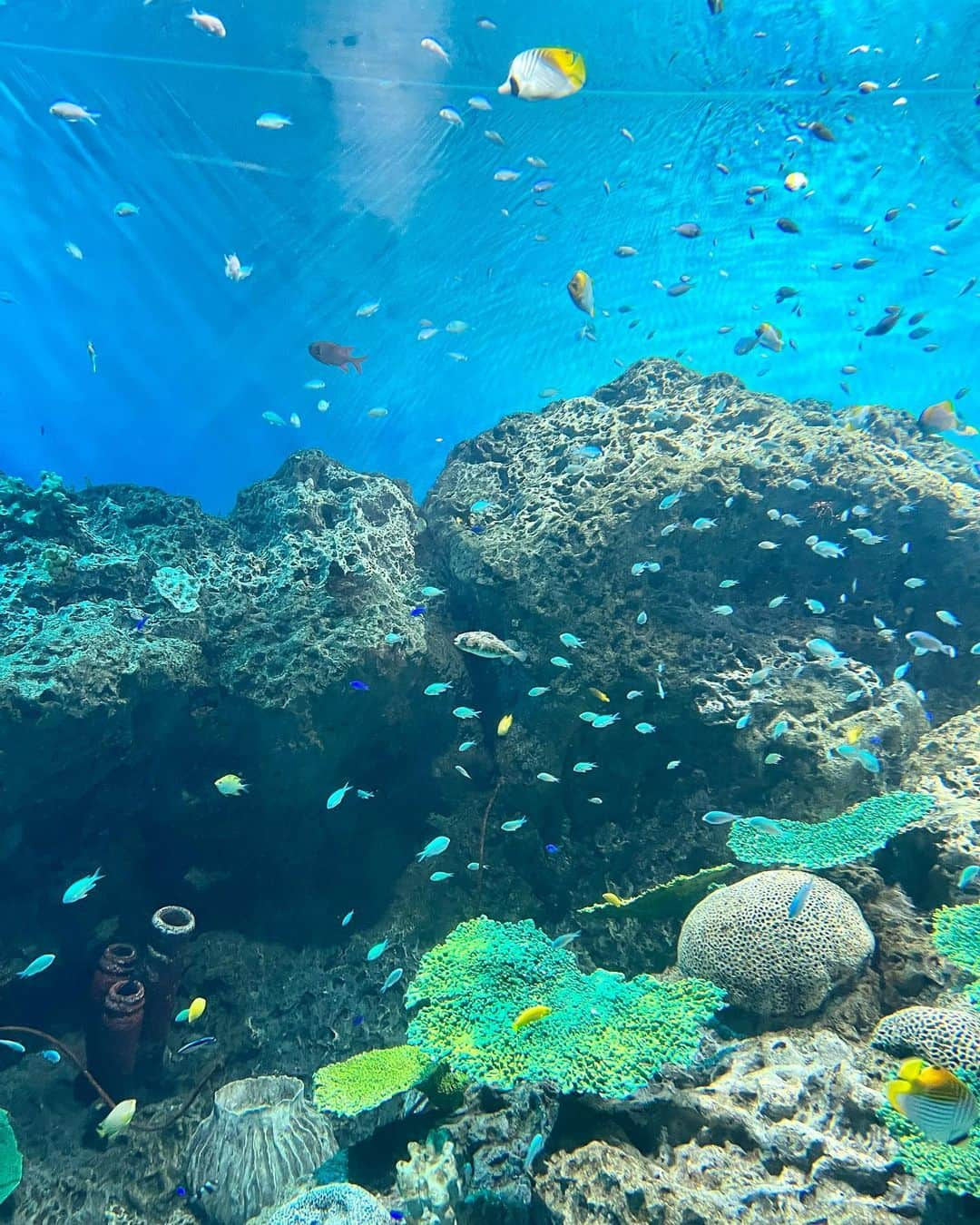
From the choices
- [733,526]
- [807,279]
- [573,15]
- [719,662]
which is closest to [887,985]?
[719,662]

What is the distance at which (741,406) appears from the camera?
9.10 metres

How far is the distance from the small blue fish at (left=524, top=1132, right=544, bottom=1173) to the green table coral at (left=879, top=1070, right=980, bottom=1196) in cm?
169

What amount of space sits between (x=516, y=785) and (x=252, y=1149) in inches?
156

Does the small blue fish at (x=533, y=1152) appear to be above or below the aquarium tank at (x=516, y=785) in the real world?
below

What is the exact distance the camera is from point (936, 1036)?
3.27 meters

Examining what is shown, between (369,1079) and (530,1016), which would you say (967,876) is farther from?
(369,1079)

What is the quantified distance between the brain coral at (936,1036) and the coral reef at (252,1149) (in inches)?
169

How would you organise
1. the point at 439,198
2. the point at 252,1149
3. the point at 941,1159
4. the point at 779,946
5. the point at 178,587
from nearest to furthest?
the point at 941,1159 < the point at 779,946 < the point at 252,1149 < the point at 178,587 < the point at 439,198

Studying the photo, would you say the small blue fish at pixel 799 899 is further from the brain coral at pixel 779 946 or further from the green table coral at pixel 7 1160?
the green table coral at pixel 7 1160

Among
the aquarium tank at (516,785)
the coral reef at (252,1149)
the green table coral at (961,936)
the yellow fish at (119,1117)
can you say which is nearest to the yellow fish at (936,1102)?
the aquarium tank at (516,785)

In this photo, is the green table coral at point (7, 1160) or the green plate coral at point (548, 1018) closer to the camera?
the green plate coral at point (548, 1018)

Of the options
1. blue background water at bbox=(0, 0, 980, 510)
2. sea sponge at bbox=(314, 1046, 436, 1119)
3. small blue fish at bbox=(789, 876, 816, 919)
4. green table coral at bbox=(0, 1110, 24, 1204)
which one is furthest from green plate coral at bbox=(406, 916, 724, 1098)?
blue background water at bbox=(0, 0, 980, 510)

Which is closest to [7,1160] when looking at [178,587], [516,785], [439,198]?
[516,785]

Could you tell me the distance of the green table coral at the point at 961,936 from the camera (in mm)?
3645
